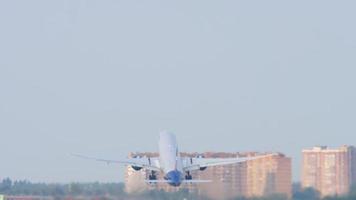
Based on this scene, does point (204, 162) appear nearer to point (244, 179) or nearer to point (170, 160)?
point (170, 160)

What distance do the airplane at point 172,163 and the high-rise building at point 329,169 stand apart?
3986 millimetres

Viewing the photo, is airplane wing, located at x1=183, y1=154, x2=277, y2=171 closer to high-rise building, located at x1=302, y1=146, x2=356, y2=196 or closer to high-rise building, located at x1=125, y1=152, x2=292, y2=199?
high-rise building, located at x1=125, y1=152, x2=292, y2=199

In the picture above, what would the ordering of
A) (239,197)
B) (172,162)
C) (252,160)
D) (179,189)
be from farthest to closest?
(172,162), (252,160), (179,189), (239,197)

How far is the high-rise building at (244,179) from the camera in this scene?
314 ft

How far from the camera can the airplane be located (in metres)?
111

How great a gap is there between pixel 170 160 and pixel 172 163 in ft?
3.36

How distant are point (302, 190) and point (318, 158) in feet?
34.9

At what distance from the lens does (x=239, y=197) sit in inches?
3698

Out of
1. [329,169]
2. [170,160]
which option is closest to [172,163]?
[170,160]

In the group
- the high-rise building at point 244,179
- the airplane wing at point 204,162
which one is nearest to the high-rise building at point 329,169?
the high-rise building at point 244,179

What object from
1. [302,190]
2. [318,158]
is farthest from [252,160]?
[302,190]

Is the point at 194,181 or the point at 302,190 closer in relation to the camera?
the point at 302,190

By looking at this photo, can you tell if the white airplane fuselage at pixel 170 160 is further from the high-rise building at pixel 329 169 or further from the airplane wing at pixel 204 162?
the high-rise building at pixel 329 169

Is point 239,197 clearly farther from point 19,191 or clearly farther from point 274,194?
point 19,191
